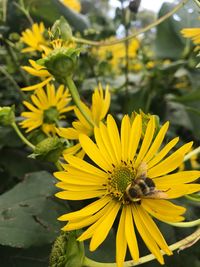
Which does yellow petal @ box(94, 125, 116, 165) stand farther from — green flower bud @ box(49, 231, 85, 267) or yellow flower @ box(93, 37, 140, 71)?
yellow flower @ box(93, 37, 140, 71)

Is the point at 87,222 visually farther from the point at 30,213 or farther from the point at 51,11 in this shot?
the point at 51,11

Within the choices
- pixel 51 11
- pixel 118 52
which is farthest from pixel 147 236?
pixel 118 52

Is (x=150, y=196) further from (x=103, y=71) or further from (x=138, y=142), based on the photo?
(x=103, y=71)

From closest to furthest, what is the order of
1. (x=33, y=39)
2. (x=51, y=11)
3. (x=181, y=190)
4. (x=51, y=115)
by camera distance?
1. (x=181, y=190)
2. (x=51, y=115)
3. (x=33, y=39)
4. (x=51, y=11)

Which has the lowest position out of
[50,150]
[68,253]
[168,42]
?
[68,253]

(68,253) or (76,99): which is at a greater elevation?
(76,99)

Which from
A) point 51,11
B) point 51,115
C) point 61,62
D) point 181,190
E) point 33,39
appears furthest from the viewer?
point 51,11

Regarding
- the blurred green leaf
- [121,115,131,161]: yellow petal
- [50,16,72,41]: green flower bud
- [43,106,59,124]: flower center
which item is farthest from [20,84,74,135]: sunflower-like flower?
the blurred green leaf

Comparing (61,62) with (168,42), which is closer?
(61,62)
